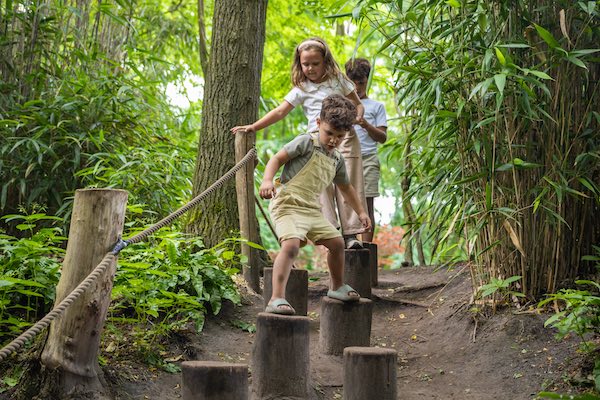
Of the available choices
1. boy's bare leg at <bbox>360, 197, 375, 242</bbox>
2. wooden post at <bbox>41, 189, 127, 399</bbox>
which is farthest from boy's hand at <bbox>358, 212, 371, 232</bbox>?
wooden post at <bbox>41, 189, 127, 399</bbox>

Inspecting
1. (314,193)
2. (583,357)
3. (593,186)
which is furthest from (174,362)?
(593,186)

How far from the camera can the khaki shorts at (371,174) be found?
6.12 m

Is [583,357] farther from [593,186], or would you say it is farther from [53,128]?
[53,128]

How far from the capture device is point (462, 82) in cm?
445

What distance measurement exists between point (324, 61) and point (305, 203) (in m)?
1.28

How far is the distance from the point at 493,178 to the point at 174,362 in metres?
2.07

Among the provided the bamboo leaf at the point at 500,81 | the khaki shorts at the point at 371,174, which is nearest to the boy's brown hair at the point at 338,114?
the bamboo leaf at the point at 500,81

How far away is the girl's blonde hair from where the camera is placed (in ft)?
16.4

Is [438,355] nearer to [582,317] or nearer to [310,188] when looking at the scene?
[582,317]

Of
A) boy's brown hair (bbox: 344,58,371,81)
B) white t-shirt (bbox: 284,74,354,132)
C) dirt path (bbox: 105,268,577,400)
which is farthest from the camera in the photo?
boy's brown hair (bbox: 344,58,371,81)

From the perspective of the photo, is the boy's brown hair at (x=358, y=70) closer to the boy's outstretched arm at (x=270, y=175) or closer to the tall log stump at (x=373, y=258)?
the tall log stump at (x=373, y=258)

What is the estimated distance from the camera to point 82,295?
3.08 meters

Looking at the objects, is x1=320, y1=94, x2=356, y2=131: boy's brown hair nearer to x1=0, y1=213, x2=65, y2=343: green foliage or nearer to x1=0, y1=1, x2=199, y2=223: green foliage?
x1=0, y1=213, x2=65, y2=343: green foliage

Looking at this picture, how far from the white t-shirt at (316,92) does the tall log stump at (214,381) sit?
244 cm
